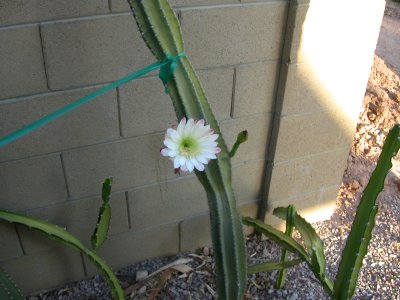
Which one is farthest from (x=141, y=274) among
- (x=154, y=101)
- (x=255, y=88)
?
(x=255, y=88)

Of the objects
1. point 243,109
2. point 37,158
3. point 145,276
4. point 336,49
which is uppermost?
point 336,49

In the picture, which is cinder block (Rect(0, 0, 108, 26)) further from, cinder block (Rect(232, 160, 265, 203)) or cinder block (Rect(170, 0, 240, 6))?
cinder block (Rect(232, 160, 265, 203))

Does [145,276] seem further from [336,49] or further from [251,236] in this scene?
[336,49]

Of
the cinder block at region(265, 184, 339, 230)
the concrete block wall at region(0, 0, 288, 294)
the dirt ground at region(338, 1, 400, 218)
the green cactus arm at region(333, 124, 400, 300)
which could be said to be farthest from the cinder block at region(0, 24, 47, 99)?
the dirt ground at region(338, 1, 400, 218)

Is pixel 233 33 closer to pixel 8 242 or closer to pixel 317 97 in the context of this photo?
pixel 317 97

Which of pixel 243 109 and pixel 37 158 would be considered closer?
pixel 37 158

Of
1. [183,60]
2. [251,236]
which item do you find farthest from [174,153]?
[251,236]
